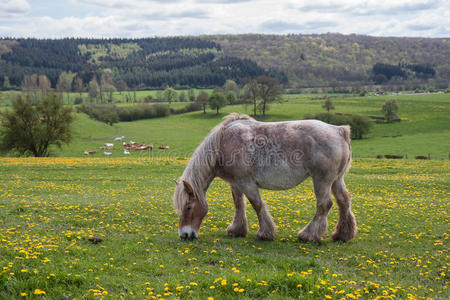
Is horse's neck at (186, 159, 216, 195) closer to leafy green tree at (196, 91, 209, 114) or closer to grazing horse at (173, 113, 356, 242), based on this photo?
grazing horse at (173, 113, 356, 242)

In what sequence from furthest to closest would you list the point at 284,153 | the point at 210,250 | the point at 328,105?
the point at 328,105
the point at 284,153
the point at 210,250

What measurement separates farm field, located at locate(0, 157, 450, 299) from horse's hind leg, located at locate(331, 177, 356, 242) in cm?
38

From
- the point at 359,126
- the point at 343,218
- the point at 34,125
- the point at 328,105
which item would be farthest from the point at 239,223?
the point at 328,105

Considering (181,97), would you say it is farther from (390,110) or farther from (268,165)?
(268,165)

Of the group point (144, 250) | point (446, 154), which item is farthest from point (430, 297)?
point (446, 154)

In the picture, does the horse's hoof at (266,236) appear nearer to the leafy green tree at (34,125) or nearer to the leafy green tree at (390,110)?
the leafy green tree at (34,125)

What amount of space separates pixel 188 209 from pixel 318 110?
297 feet

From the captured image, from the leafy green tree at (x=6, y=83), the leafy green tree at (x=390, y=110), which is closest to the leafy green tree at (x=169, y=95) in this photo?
the leafy green tree at (x=390, y=110)

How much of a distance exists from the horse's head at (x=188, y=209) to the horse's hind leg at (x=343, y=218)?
12.0 ft

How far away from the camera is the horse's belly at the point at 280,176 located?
8.78 metres

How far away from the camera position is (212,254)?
767 centimetres

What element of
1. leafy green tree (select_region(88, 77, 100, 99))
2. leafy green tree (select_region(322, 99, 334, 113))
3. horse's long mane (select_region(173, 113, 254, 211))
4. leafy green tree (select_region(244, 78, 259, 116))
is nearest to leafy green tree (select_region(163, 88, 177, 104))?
leafy green tree (select_region(88, 77, 100, 99))

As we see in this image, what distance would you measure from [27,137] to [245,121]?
40432 millimetres

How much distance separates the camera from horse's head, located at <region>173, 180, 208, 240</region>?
8.77 meters
